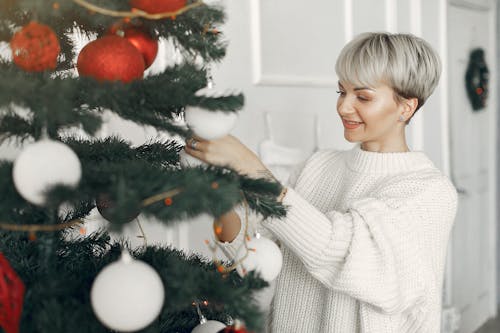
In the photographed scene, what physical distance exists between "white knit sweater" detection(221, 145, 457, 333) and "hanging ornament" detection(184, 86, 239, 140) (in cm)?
39

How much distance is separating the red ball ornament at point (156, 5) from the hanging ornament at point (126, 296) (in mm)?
324

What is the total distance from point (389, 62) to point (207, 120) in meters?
0.69

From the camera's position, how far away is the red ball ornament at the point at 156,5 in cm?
77

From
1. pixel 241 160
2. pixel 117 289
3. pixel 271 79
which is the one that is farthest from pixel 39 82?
pixel 271 79

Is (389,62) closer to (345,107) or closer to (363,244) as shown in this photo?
(345,107)

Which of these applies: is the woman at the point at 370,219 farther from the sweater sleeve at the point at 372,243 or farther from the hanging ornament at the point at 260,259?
the hanging ornament at the point at 260,259

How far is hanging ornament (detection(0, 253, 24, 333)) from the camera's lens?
71 centimetres

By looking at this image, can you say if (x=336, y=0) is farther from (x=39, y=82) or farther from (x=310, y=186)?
(x=39, y=82)

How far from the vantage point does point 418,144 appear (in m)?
2.85

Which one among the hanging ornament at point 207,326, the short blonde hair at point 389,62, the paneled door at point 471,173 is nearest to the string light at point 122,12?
the hanging ornament at point 207,326

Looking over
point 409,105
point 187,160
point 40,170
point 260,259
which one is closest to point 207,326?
point 260,259

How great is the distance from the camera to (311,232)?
118cm

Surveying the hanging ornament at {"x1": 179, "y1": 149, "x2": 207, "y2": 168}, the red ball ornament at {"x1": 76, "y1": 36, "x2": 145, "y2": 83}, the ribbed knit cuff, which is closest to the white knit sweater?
the ribbed knit cuff

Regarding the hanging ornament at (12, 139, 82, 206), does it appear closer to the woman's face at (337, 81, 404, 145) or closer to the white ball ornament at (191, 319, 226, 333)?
the white ball ornament at (191, 319, 226, 333)
